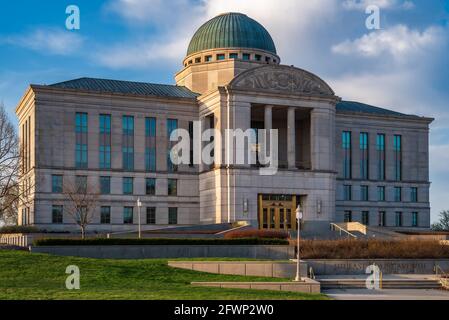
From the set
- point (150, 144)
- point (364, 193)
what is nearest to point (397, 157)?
point (364, 193)

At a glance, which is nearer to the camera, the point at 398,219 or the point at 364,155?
the point at 364,155

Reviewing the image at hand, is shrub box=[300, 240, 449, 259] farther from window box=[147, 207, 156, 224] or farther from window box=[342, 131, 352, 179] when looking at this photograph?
window box=[342, 131, 352, 179]

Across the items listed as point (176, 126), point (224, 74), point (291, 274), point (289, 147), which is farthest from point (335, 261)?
point (224, 74)

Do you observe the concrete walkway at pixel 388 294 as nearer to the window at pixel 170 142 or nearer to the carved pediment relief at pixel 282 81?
the carved pediment relief at pixel 282 81

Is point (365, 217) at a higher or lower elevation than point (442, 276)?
higher

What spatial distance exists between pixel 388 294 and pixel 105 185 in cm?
4391

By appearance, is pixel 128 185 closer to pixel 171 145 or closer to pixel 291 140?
pixel 171 145

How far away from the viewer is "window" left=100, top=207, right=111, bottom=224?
237 ft

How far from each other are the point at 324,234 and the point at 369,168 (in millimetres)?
21558

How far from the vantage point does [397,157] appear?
8756cm

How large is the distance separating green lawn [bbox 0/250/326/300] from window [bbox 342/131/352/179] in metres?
47.8

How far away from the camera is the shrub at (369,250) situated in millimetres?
45156

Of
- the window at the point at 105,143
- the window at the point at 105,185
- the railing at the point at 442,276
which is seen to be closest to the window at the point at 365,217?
the window at the point at 105,185

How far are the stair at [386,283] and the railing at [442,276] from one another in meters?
0.26
